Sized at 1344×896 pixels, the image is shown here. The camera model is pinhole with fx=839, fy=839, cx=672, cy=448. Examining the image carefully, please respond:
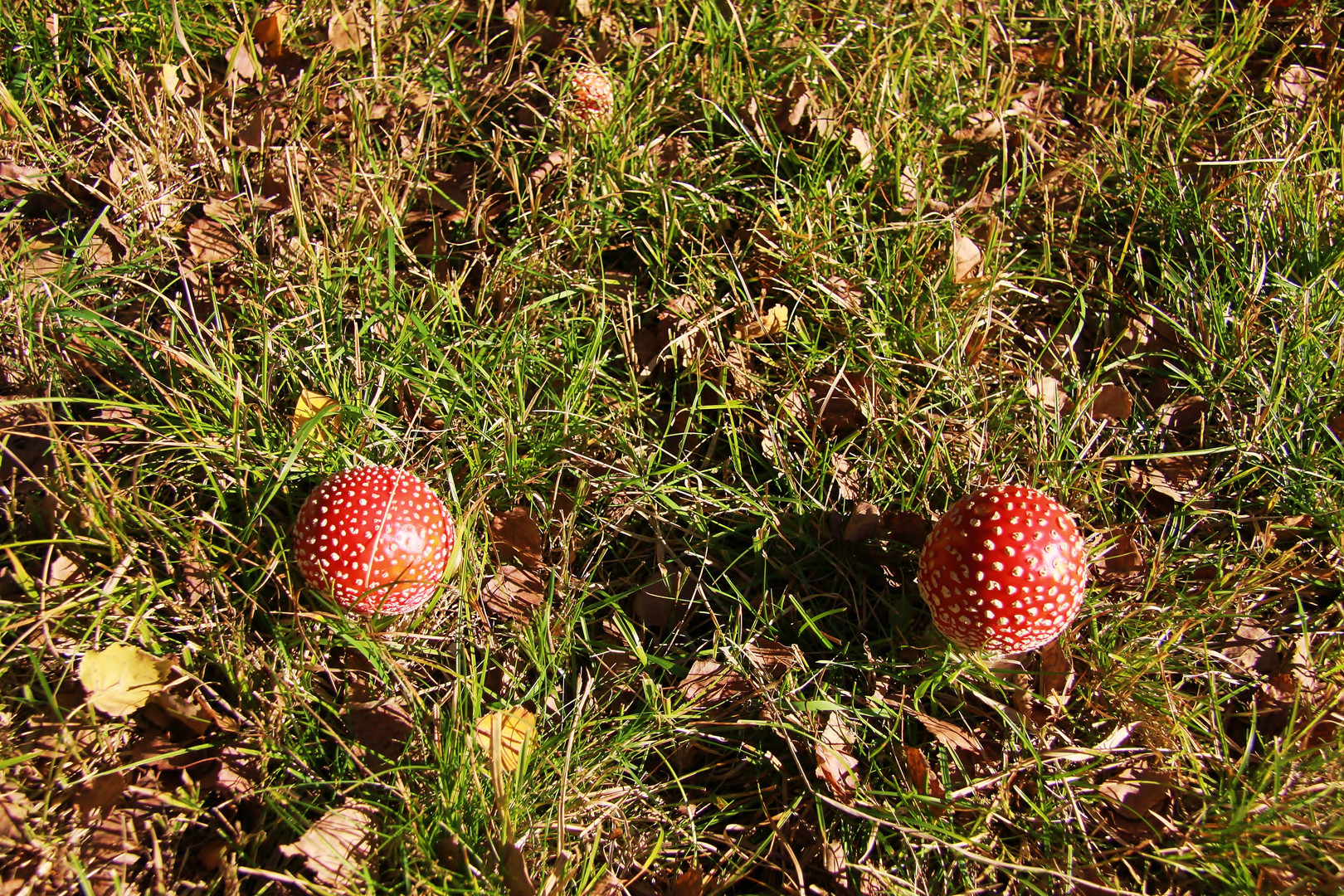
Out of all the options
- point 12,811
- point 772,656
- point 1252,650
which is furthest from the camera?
point 1252,650

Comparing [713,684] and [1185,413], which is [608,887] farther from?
[1185,413]

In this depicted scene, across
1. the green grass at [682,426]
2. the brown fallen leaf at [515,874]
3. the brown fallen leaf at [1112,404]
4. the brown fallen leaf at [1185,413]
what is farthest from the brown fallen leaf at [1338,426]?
the brown fallen leaf at [515,874]

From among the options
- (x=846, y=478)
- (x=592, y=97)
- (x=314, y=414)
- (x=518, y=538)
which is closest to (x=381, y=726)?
(x=518, y=538)

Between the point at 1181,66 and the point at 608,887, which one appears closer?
the point at 608,887

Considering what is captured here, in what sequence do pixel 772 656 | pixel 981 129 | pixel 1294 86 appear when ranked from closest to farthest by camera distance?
pixel 772 656
pixel 981 129
pixel 1294 86

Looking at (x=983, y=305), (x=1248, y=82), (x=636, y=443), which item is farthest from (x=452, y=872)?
(x=1248, y=82)
